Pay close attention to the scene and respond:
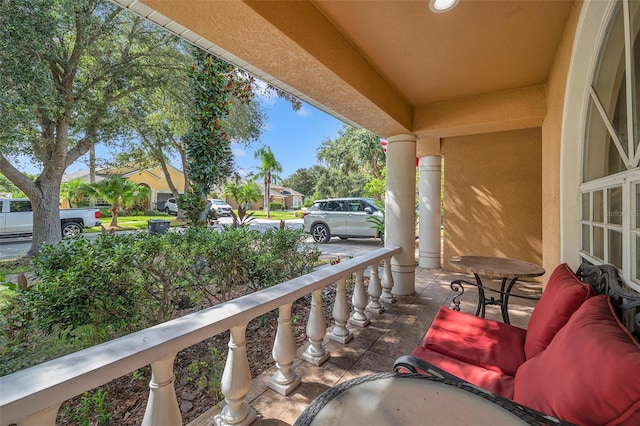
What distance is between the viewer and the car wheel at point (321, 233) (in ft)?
29.0

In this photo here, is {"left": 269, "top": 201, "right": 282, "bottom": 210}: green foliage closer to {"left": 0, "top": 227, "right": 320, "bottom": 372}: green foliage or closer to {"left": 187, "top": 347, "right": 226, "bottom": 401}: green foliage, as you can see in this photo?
{"left": 0, "top": 227, "right": 320, "bottom": 372}: green foliage

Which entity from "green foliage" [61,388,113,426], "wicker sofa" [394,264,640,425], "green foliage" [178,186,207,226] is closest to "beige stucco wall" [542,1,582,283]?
"wicker sofa" [394,264,640,425]

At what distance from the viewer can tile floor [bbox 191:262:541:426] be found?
5.11 ft

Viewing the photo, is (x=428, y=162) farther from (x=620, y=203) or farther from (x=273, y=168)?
(x=273, y=168)

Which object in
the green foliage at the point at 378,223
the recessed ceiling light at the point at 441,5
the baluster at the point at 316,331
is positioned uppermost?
the recessed ceiling light at the point at 441,5

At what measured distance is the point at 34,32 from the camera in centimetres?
448

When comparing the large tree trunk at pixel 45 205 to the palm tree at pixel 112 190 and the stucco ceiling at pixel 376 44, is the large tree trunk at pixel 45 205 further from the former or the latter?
the stucco ceiling at pixel 376 44

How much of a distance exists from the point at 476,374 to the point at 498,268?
4.15ft

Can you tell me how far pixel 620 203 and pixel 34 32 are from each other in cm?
750

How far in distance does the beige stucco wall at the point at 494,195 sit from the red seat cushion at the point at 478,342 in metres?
3.14

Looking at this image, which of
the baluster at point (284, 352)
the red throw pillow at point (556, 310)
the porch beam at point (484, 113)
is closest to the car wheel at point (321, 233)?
the porch beam at point (484, 113)

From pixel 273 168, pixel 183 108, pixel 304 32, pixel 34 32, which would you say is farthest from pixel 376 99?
A: pixel 273 168

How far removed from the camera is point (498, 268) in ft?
7.56

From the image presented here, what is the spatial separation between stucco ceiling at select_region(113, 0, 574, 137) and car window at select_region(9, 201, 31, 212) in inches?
398
